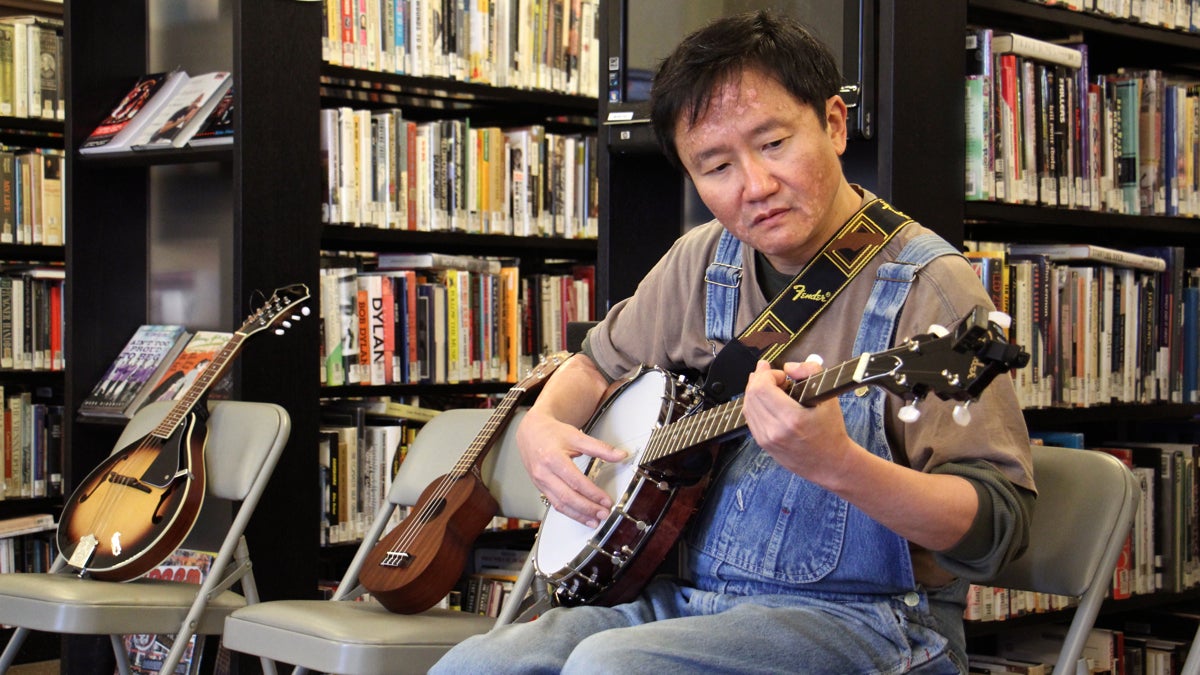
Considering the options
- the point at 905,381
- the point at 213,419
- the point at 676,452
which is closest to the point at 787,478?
the point at 676,452

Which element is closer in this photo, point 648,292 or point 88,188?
point 648,292

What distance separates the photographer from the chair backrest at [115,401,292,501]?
261 cm

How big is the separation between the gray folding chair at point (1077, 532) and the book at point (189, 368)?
197cm

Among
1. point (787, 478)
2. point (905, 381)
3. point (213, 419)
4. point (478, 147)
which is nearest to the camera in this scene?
point (905, 381)

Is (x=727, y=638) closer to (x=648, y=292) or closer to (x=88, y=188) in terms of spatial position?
(x=648, y=292)

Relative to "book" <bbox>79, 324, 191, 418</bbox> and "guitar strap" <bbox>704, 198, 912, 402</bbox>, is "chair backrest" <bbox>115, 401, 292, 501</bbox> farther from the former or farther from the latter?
"guitar strap" <bbox>704, 198, 912, 402</bbox>

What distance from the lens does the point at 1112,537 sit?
161 centimetres

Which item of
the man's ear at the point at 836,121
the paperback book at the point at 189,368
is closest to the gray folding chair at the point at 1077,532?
the man's ear at the point at 836,121

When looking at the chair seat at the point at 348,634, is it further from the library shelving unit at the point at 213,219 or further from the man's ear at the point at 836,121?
the man's ear at the point at 836,121

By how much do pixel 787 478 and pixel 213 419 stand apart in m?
1.60

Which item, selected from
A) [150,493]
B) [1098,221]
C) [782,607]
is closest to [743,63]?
[782,607]

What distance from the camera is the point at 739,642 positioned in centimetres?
136

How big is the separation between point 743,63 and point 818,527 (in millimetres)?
509

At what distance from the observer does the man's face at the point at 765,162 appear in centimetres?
149
